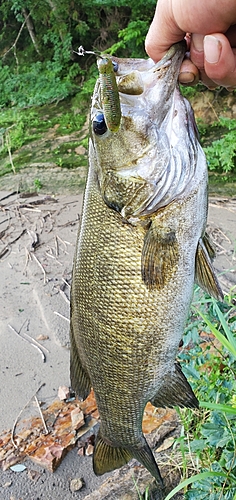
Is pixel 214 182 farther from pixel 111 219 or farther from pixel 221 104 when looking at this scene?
pixel 111 219

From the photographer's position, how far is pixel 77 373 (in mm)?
1801

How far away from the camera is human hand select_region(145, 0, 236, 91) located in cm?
139

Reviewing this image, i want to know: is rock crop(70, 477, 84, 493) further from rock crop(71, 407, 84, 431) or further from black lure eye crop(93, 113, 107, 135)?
black lure eye crop(93, 113, 107, 135)

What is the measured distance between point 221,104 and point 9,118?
15.1 feet

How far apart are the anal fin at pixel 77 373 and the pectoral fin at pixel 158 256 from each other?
45 cm

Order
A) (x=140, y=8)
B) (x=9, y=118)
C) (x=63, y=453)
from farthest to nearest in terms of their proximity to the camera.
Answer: (x=9, y=118) → (x=140, y=8) → (x=63, y=453)

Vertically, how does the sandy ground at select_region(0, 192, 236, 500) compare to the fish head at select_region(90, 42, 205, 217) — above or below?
below

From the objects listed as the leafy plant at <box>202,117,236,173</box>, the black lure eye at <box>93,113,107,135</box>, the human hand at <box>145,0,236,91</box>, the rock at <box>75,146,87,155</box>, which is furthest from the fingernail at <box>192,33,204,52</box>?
the rock at <box>75,146,87,155</box>

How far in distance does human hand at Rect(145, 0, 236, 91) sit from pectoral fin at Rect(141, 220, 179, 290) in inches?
21.6

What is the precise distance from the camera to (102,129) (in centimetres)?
150

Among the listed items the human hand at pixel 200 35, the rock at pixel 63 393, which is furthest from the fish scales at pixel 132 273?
the rock at pixel 63 393

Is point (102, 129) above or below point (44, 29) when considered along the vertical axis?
above

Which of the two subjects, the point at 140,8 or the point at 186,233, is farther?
the point at 140,8

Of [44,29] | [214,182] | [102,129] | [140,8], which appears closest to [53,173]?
[214,182]
